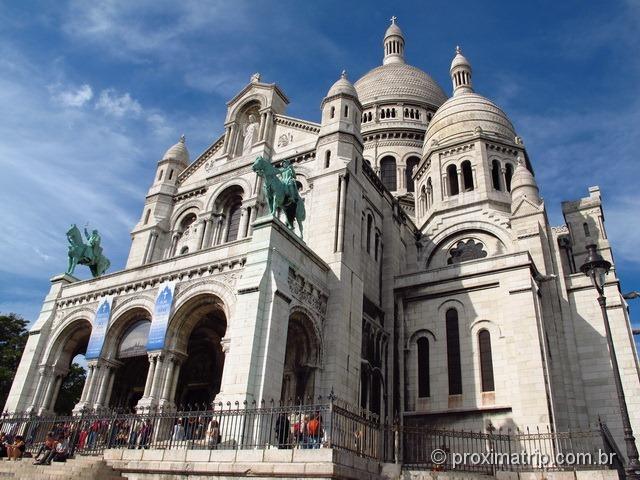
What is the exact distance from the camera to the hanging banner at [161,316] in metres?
20.3

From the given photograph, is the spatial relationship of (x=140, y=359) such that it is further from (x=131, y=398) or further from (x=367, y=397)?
(x=367, y=397)

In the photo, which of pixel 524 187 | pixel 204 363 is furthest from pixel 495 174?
pixel 204 363

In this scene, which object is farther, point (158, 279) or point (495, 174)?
point (495, 174)

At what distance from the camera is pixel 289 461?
39.8 ft

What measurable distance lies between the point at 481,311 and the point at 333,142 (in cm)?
1034

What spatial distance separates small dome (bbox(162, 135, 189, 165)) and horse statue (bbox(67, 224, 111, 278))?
851 cm

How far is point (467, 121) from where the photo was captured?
115 feet

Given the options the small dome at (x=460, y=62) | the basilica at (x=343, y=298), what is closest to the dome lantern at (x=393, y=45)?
the small dome at (x=460, y=62)

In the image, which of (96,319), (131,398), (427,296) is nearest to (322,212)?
(427,296)

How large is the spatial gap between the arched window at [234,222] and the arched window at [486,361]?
13330mm

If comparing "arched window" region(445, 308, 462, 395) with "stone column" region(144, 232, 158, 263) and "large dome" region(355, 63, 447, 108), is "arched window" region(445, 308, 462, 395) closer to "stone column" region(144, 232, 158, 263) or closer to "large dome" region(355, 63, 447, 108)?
"stone column" region(144, 232, 158, 263)

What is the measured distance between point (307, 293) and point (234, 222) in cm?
1029

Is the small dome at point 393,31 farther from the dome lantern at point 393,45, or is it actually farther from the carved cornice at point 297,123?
the carved cornice at point 297,123

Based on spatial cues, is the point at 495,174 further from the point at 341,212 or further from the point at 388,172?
the point at 341,212
